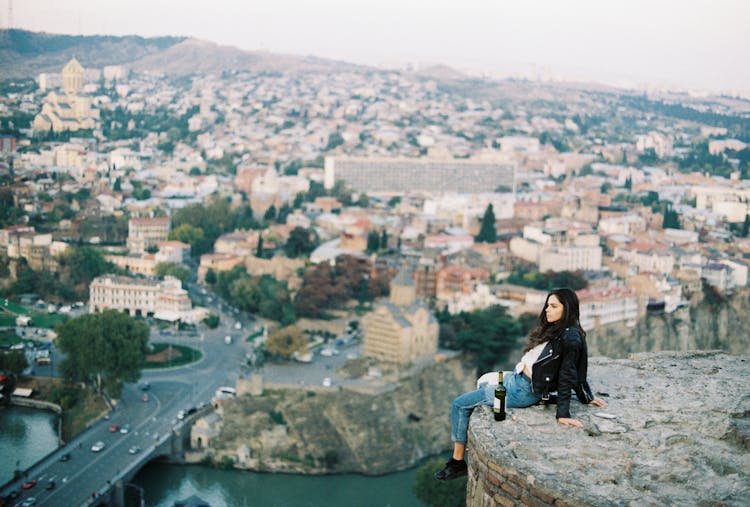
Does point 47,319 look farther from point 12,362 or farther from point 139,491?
point 139,491

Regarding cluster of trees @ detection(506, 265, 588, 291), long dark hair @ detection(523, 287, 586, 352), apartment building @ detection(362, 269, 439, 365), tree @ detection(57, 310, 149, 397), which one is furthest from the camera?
cluster of trees @ detection(506, 265, 588, 291)

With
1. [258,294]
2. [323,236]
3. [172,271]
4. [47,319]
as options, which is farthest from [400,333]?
[323,236]

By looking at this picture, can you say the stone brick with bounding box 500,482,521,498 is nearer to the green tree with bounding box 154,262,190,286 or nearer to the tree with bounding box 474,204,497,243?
the green tree with bounding box 154,262,190,286

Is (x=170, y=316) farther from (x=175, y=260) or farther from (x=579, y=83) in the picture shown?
(x=579, y=83)

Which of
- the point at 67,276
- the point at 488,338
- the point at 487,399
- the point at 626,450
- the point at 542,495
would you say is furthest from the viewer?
the point at 67,276

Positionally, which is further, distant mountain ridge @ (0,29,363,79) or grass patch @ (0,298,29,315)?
distant mountain ridge @ (0,29,363,79)

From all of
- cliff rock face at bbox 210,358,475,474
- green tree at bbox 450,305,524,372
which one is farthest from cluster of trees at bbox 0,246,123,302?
green tree at bbox 450,305,524,372

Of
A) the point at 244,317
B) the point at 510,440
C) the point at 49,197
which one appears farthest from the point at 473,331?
the point at 510,440
